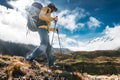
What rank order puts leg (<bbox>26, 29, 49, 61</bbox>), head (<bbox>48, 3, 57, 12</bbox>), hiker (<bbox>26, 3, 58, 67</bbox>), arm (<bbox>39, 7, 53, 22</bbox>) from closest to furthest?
arm (<bbox>39, 7, 53, 22</bbox>)
hiker (<bbox>26, 3, 58, 67</bbox>)
leg (<bbox>26, 29, 49, 61</bbox>)
head (<bbox>48, 3, 57, 12</bbox>)

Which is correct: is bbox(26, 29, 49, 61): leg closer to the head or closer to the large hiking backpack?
the large hiking backpack

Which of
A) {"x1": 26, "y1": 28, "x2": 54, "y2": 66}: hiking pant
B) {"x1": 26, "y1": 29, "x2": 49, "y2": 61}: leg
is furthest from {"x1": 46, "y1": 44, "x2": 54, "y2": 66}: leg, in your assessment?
{"x1": 26, "y1": 29, "x2": 49, "y2": 61}: leg

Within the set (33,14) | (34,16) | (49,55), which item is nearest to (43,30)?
(34,16)

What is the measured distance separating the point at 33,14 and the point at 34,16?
126 millimetres

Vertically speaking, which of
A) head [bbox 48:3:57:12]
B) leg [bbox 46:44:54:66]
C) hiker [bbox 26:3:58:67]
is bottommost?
leg [bbox 46:44:54:66]

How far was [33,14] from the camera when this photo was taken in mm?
12992

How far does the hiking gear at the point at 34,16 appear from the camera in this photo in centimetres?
1291

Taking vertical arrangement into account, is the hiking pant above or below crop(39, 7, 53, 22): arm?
below

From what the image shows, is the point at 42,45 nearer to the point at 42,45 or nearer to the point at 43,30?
the point at 42,45

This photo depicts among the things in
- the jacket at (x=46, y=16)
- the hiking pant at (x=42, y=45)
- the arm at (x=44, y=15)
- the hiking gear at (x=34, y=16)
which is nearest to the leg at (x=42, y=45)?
the hiking pant at (x=42, y=45)

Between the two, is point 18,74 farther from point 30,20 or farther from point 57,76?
point 30,20

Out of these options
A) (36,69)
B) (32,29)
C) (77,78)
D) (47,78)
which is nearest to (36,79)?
(47,78)

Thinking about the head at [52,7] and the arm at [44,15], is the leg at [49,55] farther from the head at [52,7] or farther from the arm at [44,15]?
the head at [52,7]

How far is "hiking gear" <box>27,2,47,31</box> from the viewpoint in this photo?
1291 cm
